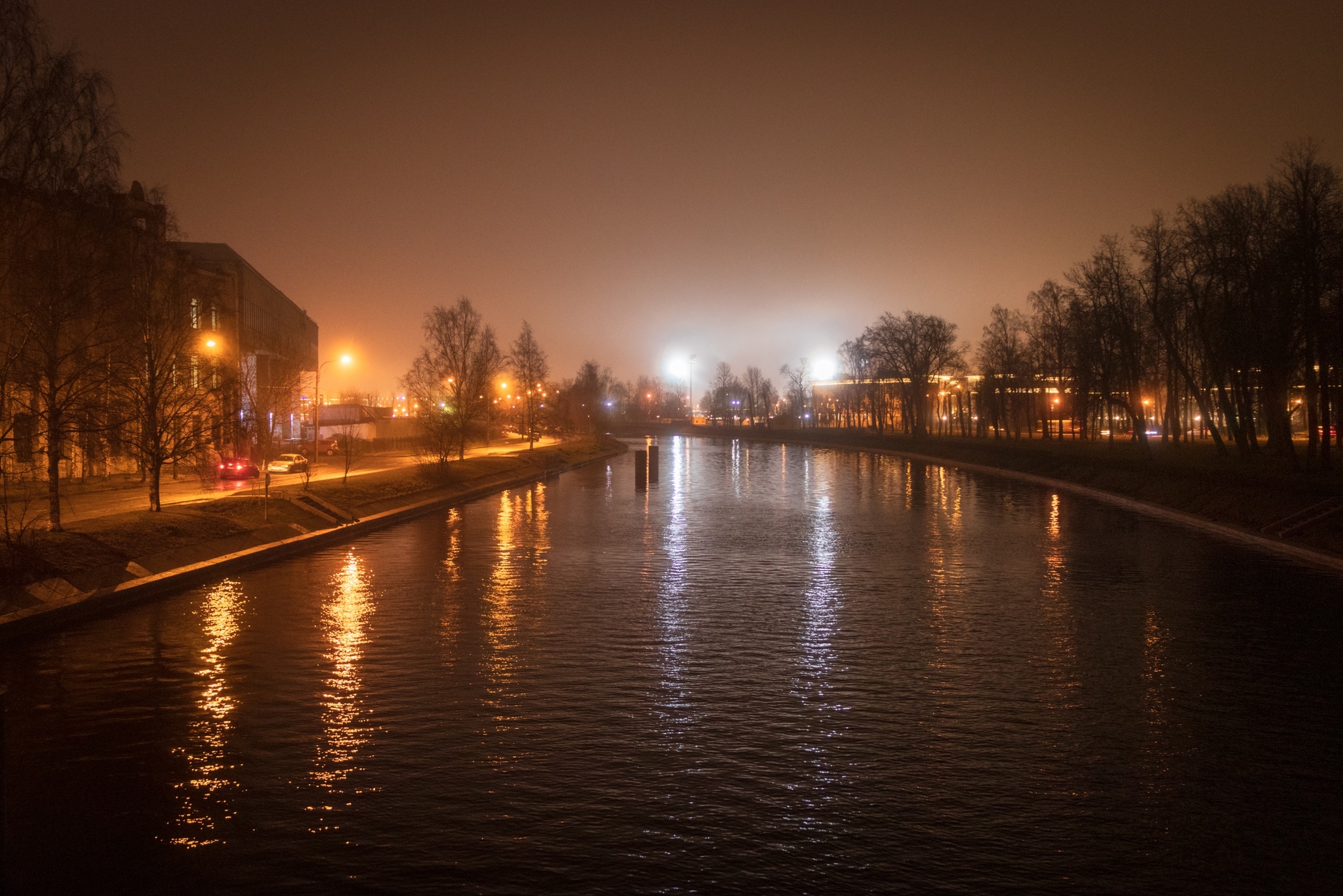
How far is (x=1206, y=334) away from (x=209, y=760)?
48.4m

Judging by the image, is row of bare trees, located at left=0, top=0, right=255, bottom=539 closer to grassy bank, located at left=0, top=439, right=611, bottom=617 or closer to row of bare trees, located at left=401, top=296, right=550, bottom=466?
grassy bank, located at left=0, top=439, right=611, bottom=617

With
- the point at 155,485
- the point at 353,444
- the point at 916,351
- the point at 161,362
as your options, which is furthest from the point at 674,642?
the point at 916,351

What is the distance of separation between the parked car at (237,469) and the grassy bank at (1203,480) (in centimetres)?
2968

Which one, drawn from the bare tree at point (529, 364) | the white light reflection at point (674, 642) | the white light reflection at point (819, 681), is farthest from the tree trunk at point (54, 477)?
the bare tree at point (529, 364)

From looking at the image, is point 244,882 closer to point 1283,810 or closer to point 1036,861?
point 1036,861

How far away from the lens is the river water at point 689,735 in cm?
544

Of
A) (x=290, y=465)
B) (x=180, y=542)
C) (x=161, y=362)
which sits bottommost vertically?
(x=180, y=542)

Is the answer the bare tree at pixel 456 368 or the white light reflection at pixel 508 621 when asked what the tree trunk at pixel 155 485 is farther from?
the bare tree at pixel 456 368

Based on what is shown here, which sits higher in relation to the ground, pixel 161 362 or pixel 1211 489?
pixel 161 362

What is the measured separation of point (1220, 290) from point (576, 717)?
155 ft

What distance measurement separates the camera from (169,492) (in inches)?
1281

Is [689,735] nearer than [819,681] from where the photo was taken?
Yes

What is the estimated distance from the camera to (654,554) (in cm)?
1872

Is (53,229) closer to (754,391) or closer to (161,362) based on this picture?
(161,362)
